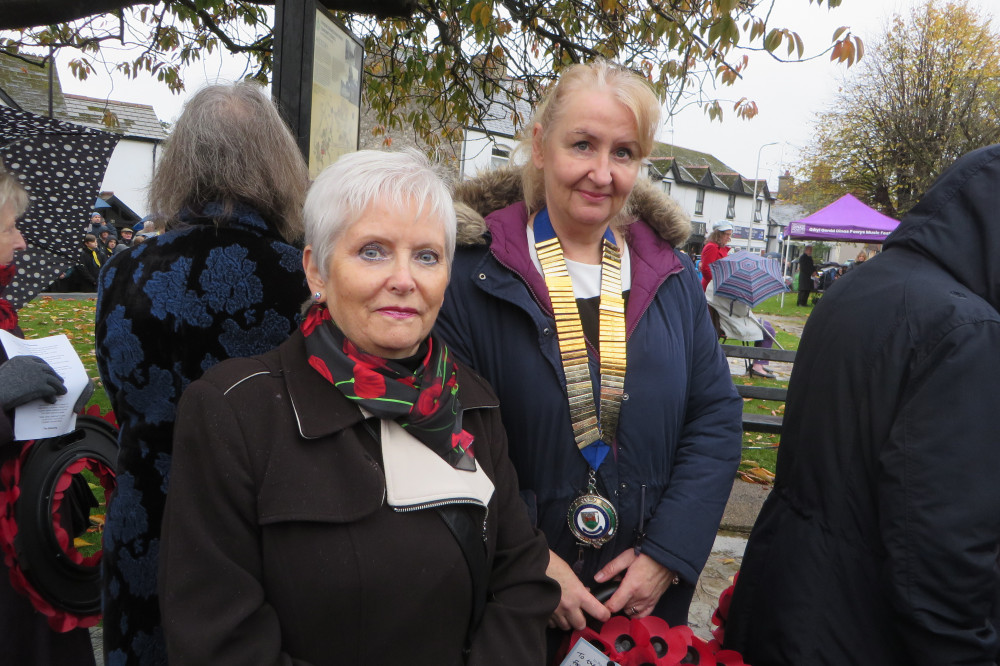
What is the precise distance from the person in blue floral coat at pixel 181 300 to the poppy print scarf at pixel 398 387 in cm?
38

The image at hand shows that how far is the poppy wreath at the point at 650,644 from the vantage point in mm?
1797

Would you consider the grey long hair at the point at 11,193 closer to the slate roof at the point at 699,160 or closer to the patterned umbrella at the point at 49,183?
the patterned umbrella at the point at 49,183

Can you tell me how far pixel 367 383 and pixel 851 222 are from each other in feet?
67.7

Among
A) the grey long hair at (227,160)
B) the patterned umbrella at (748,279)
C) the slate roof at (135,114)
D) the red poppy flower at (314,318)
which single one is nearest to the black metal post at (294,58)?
the grey long hair at (227,160)

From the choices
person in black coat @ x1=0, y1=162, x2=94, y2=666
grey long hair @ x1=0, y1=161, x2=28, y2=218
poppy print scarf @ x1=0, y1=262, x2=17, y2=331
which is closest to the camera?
person in black coat @ x1=0, y1=162, x2=94, y2=666

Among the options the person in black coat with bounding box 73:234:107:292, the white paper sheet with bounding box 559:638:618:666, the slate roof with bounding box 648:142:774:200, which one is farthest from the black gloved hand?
the slate roof with bounding box 648:142:774:200

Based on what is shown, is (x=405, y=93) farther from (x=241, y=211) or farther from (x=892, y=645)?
(x=892, y=645)

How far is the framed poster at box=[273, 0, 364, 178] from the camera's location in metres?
2.68

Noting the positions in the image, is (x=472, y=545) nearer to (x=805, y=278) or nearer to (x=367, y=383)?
(x=367, y=383)

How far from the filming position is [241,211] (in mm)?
1952

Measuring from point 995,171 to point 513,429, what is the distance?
1.35 meters

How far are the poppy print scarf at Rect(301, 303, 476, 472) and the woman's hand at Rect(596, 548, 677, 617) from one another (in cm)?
68

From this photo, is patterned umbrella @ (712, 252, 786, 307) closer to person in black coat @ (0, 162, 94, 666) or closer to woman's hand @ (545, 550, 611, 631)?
woman's hand @ (545, 550, 611, 631)

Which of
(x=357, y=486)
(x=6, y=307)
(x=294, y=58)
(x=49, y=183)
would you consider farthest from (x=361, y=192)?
(x=49, y=183)
